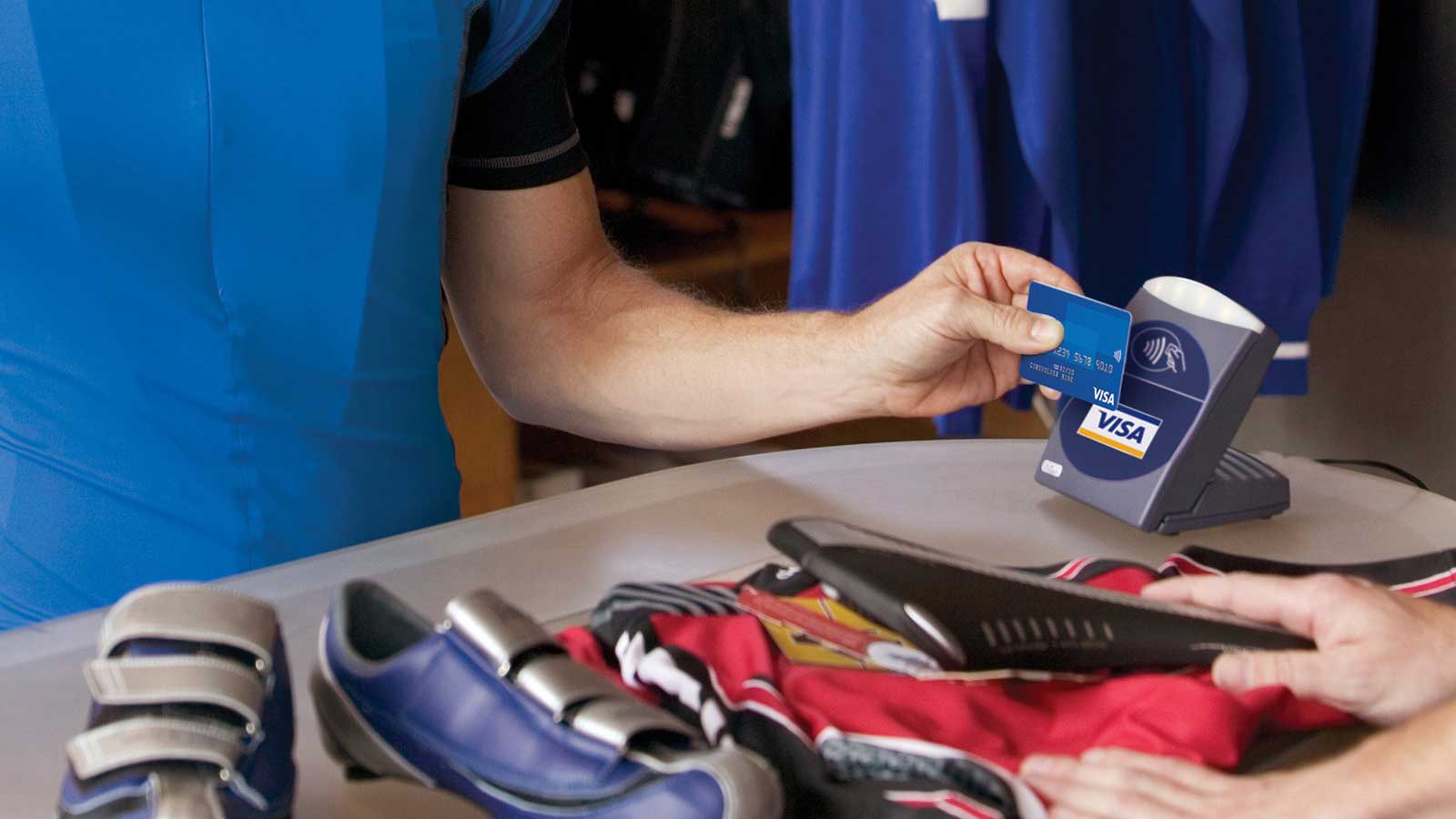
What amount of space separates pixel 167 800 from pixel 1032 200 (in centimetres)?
118

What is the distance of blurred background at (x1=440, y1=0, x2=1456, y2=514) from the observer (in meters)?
1.62

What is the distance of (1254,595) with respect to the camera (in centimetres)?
76

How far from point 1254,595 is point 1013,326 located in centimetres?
23

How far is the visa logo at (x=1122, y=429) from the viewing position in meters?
0.94

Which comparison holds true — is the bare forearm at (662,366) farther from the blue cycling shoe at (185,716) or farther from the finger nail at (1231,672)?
the blue cycling shoe at (185,716)

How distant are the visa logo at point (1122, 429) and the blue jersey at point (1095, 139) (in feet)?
1.62

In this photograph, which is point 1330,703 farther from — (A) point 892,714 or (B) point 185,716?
(B) point 185,716

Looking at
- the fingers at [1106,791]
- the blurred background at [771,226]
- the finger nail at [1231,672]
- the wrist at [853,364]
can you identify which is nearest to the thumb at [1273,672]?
the finger nail at [1231,672]

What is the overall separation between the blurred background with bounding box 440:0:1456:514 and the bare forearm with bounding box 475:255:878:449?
1.23ft

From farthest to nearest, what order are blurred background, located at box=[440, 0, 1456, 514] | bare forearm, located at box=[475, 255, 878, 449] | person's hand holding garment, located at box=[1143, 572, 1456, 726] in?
blurred background, located at box=[440, 0, 1456, 514]
bare forearm, located at box=[475, 255, 878, 449]
person's hand holding garment, located at box=[1143, 572, 1456, 726]

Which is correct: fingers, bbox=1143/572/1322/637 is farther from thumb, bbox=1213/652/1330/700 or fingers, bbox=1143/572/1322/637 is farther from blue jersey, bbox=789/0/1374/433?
blue jersey, bbox=789/0/1374/433

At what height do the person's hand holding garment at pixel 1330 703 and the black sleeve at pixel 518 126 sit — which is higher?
the black sleeve at pixel 518 126

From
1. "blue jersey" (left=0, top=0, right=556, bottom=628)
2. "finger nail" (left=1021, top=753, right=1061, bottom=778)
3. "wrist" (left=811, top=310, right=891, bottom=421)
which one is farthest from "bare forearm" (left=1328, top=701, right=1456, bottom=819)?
"blue jersey" (left=0, top=0, right=556, bottom=628)

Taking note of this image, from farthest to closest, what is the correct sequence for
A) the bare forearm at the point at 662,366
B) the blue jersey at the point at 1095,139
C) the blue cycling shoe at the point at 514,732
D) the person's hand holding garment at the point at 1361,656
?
the blue jersey at the point at 1095,139
the bare forearm at the point at 662,366
the person's hand holding garment at the point at 1361,656
the blue cycling shoe at the point at 514,732
